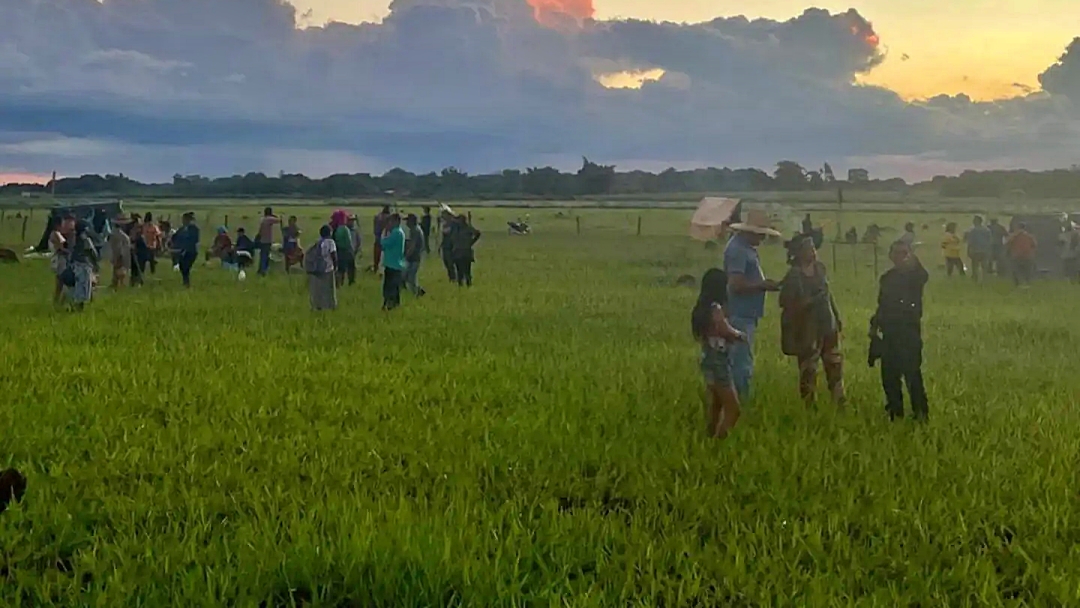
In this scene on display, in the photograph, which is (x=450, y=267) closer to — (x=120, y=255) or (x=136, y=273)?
(x=136, y=273)

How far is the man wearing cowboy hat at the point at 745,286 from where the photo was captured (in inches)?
333

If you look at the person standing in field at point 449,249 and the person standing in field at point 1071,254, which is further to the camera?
the person standing in field at point 1071,254

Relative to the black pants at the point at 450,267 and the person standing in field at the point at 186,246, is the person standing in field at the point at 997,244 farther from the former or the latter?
the person standing in field at the point at 186,246

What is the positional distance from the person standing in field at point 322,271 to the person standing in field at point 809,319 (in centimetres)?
843

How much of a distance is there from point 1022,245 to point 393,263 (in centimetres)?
1424

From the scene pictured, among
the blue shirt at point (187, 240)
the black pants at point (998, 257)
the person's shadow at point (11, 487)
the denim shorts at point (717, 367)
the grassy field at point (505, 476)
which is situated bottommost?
the black pants at point (998, 257)

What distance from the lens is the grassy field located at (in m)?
4.91

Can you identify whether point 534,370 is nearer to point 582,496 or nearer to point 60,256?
point 582,496

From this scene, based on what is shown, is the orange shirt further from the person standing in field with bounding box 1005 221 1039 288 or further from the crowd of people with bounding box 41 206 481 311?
the crowd of people with bounding box 41 206 481 311

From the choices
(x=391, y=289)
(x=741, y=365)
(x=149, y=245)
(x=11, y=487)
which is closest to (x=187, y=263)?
(x=149, y=245)

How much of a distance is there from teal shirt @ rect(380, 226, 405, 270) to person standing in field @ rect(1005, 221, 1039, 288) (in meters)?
13.9

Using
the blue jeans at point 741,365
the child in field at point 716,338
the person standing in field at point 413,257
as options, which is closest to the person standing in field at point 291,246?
the person standing in field at point 413,257

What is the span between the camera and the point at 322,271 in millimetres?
15648

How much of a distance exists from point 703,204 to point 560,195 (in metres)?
78.6
